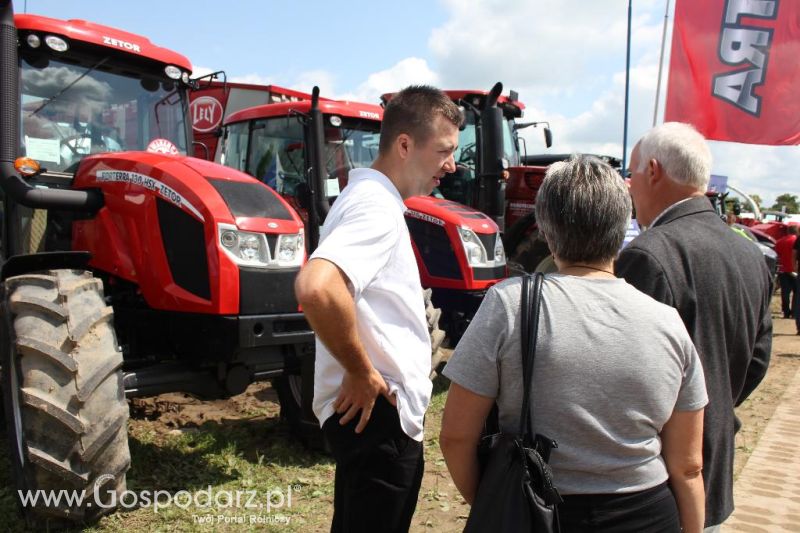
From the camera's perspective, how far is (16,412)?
3221 mm

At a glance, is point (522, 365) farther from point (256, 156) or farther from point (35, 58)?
point (256, 156)

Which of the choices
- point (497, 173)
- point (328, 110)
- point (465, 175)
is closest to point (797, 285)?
point (465, 175)

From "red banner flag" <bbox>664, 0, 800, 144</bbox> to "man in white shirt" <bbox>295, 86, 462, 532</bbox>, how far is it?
17.0ft

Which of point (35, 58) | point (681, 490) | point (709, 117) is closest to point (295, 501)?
point (681, 490)

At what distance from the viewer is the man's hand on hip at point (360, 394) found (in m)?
1.74

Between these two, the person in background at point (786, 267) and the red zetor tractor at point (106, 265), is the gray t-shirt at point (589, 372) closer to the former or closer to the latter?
the red zetor tractor at point (106, 265)

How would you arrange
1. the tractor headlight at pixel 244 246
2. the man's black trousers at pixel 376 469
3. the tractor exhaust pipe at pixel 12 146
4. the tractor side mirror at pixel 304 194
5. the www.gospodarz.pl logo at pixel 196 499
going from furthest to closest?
the tractor side mirror at pixel 304 194
the tractor headlight at pixel 244 246
the tractor exhaust pipe at pixel 12 146
the www.gospodarz.pl logo at pixel 196 499
the man's black trousers at pixel 376 469

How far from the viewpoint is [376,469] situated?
182 centimetres

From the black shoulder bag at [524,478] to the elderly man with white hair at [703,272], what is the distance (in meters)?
0.46

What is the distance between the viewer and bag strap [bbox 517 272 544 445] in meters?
1.45

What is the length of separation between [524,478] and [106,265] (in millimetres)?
3123

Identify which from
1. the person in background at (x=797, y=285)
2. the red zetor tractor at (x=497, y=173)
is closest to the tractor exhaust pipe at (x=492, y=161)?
the red zetor tractor at (x=497, y=173)

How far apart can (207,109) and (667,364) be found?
770 cm

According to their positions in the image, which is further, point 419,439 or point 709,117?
point 709,117
